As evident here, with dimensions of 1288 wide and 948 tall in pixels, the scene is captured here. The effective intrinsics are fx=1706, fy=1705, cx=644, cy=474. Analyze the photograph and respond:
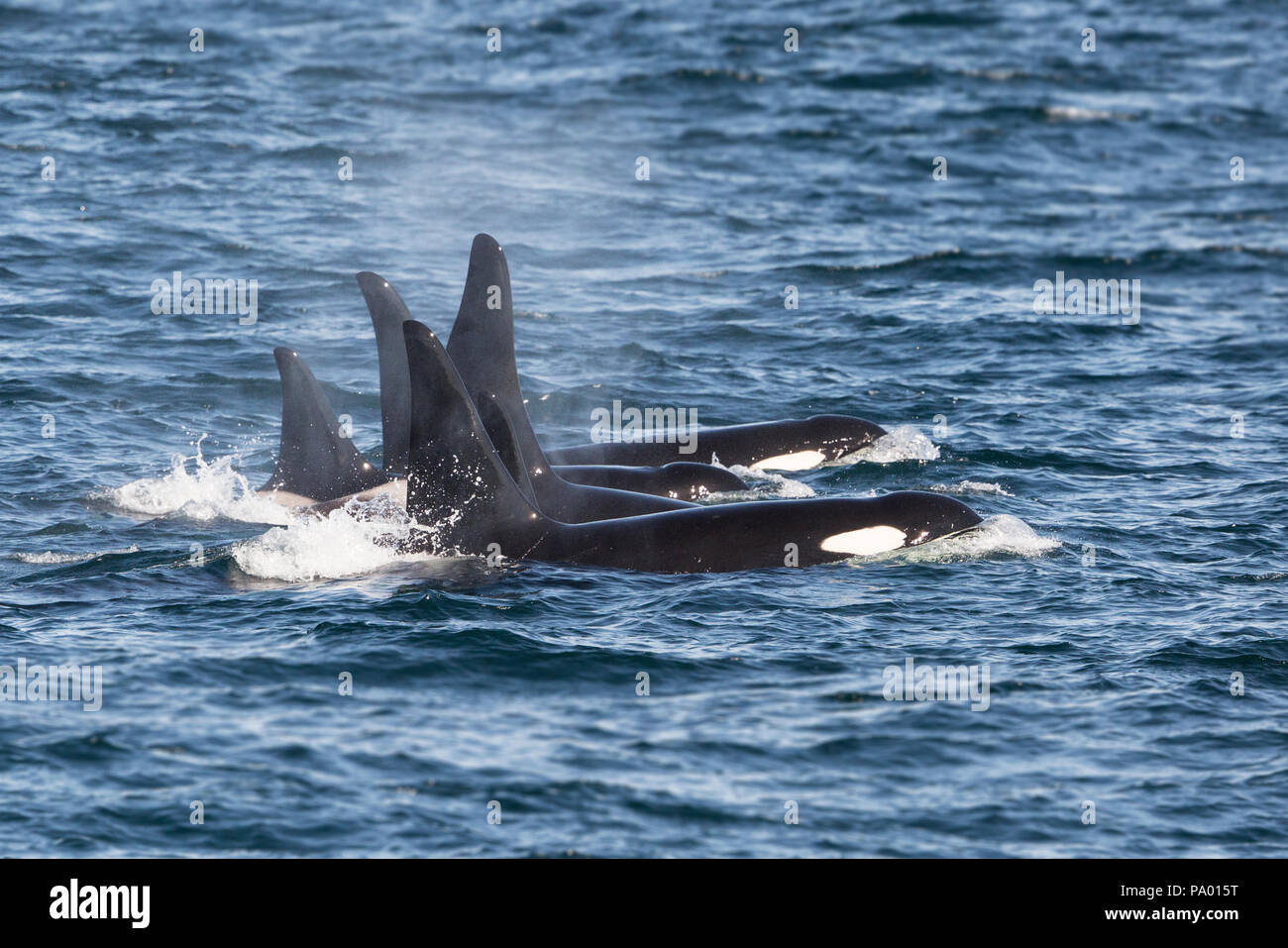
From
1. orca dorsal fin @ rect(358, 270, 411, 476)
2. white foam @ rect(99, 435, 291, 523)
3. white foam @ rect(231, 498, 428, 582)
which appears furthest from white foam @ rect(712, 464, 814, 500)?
white foam @ rect(99, 435, 291, 523)

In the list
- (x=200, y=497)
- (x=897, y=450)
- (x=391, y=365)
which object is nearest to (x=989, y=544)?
(x=897, y=450)

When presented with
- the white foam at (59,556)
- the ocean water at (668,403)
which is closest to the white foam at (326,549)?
the ocean water at (668,403)

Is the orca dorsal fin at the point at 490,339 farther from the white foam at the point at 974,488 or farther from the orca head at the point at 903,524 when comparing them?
the white foam at the point at 974,488

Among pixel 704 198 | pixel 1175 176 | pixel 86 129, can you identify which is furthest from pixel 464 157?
pixel 1175 176

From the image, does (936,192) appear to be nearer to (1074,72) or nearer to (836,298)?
(836,298)

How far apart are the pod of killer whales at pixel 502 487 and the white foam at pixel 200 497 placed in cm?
30

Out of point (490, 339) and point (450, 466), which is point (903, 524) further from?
point (490, 339)

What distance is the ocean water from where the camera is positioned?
10.9 metres

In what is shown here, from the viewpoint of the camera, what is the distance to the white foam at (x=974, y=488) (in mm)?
18755

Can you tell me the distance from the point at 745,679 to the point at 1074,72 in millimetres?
34358

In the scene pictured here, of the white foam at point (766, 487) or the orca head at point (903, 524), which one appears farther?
the white foam at point (766, 487)

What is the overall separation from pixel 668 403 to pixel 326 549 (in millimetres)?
8573

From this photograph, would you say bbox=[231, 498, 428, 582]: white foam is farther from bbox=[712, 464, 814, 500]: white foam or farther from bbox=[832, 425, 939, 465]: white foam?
bbox=[832, 425, 939, 465]: white foam

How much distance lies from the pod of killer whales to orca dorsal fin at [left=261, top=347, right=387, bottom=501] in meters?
0.01
